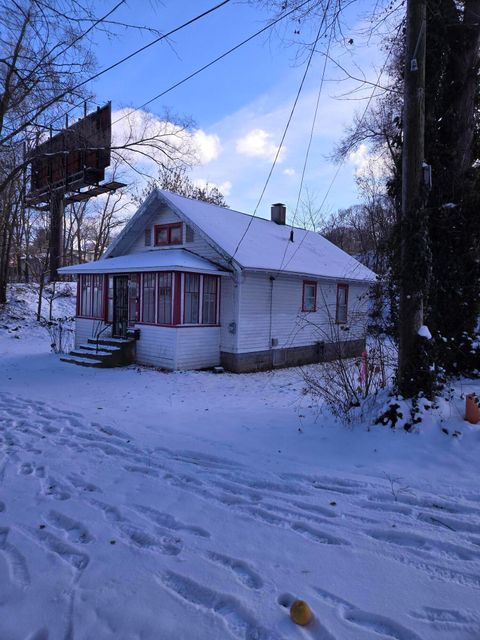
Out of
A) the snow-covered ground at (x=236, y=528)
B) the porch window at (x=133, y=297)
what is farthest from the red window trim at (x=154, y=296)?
the snow-covered ground at (x=236, y=528)

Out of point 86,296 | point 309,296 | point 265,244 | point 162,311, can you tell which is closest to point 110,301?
point 86,296

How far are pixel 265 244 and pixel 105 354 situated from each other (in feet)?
22.4

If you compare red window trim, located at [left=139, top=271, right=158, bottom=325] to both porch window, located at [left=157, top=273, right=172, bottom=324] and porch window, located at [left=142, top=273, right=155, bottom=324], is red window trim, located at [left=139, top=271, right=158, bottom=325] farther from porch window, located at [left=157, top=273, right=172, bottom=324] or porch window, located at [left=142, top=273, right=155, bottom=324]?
porch window, located at [left=157, top=273, right=172, bottom=324]

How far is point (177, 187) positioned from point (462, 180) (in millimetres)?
28233

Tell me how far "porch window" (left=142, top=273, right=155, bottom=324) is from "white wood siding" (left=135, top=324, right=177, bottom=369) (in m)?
0.31

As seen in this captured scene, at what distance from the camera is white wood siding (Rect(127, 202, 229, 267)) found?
44.9 feet

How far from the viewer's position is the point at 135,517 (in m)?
3.72

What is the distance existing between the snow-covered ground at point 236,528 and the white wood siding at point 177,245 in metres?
7.54

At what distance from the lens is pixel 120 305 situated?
49.1 feet

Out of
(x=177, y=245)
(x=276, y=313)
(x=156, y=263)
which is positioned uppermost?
(x=177, y=245)

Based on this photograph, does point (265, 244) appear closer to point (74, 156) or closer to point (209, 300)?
point (209, 300)

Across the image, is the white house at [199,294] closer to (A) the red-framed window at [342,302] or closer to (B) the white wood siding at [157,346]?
(B) the white wood siding at [157,346]

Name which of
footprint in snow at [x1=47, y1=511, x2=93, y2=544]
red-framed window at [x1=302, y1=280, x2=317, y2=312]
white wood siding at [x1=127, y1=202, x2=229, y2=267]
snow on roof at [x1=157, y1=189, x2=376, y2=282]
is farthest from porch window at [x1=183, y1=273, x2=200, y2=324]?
footprint in snow at [x1=47, y1=511, x2=93, y2=544]

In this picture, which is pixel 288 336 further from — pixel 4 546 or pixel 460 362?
pixel 4 546
